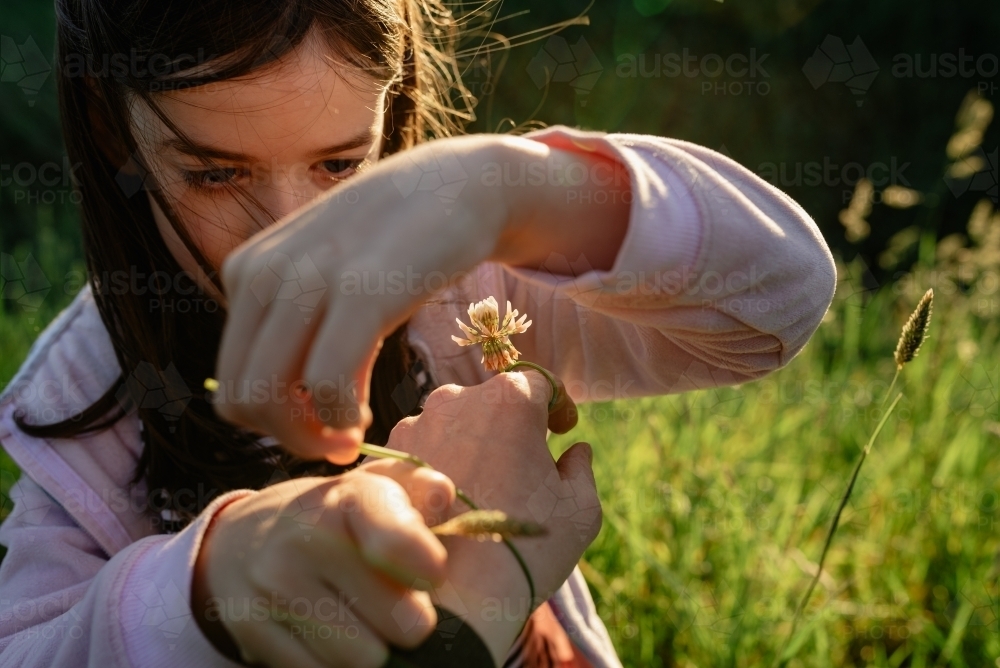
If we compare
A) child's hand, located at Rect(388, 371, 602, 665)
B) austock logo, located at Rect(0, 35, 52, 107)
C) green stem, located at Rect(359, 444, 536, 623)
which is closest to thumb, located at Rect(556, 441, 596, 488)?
child's hand, located at Rect(388, 371, 602, 665)

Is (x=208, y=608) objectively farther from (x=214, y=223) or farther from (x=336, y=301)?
(x=214, y=223)

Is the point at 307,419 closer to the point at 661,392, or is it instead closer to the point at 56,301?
the point at 661,392

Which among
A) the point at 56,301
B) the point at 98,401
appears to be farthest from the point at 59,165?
the point at 98,401

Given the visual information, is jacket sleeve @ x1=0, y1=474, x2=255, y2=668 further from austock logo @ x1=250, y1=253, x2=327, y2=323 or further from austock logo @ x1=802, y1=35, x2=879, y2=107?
austock logo @ x1=802, y1=35, x2=879, y2=107

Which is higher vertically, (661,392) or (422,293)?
(422,293)

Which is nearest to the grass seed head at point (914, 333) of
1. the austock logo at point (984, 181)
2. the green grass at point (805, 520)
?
the green grass at point (805, 520)
